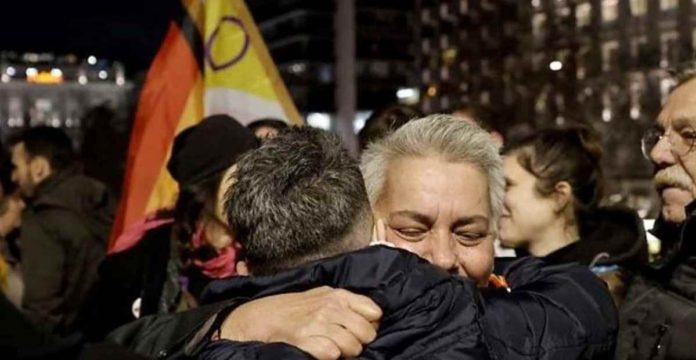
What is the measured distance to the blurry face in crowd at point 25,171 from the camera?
654 cm

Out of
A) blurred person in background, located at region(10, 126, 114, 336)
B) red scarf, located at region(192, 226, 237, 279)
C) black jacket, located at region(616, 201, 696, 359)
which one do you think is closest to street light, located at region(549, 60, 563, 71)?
blurred person in background, located at region(10, 126, 114, 336)

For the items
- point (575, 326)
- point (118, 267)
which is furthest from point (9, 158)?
point (575, 326)

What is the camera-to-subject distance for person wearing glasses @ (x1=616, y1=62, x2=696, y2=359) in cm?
248

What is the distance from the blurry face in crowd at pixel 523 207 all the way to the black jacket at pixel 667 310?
1.08 m

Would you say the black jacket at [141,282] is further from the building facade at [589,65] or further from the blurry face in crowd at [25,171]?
the building facade at [589,65]

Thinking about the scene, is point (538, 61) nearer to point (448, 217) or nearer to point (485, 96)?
point (485, 96)

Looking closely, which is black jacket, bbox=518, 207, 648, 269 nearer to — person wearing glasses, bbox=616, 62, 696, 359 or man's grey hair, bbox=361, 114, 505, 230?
person wearing glasses, bbox=616, 62, 696, 359

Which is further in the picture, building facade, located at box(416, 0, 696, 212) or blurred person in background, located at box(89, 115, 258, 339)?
building facade, located at box(416, 0, 696, 212)

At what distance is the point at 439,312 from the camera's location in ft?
6.11

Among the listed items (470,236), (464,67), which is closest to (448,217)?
(470,236)

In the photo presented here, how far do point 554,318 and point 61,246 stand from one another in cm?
418

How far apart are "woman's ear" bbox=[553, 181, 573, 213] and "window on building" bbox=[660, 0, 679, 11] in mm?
40976

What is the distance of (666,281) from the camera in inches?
103

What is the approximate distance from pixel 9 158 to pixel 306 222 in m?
5.32
